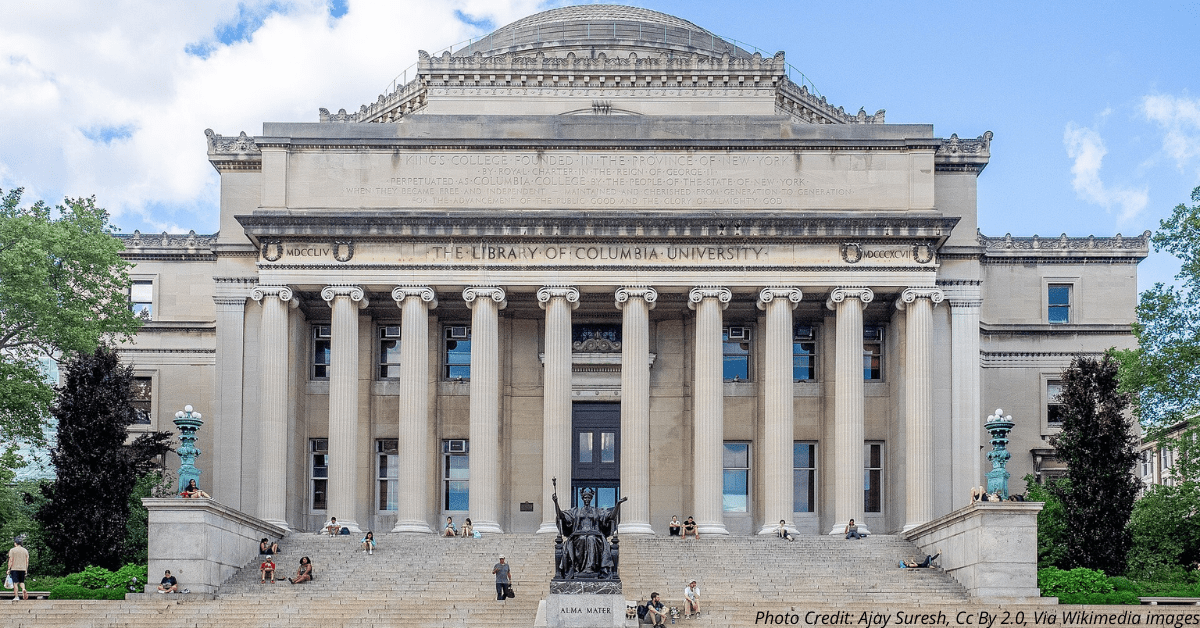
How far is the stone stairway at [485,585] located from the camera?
147 ft

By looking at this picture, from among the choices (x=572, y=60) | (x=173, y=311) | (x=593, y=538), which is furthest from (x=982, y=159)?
(x=173, y=311)

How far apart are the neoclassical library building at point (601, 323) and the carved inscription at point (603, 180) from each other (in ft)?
0.28

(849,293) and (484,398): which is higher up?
(849,293)

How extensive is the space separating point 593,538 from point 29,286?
24.2 meters

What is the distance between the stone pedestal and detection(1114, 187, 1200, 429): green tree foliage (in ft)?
75.8

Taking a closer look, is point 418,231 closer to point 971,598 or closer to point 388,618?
point 388,618

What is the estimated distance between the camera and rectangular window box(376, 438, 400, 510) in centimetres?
6406

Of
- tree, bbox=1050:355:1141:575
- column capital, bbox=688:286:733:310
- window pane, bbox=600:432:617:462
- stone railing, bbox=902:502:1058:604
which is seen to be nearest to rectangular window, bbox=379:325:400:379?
window pane, bbox=600:432:617:462

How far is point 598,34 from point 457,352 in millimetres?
17664

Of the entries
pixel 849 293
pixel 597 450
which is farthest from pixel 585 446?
pixel 849 293

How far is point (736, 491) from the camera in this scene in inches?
2520

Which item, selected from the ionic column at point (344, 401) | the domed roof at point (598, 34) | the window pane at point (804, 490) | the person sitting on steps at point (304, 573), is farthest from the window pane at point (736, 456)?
the person sitting on steps at point (304, 573)

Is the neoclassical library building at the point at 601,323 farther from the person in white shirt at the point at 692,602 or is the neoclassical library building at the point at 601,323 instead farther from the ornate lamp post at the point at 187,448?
the person in white shirt at the point at 692,602

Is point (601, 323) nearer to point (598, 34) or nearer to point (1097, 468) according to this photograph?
point (598, 34)
